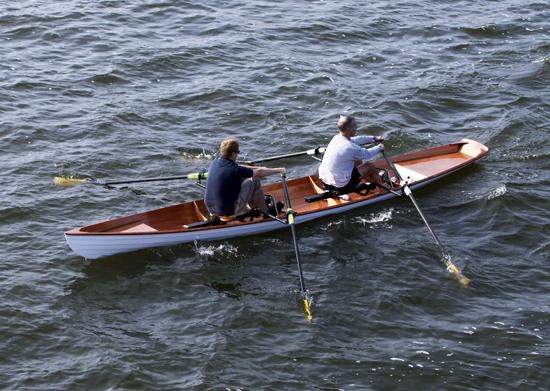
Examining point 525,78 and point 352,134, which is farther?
point 525,78

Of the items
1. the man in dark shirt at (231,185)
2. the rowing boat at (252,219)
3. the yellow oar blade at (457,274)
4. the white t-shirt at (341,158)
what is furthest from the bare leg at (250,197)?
the yellow oar blade at (457,274)

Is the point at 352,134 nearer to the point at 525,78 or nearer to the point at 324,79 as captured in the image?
the point at 324,79

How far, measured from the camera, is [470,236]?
17.5m

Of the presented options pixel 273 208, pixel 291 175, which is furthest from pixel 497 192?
pixel 273 208

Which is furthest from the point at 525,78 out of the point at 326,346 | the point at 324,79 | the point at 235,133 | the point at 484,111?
the point at 326,346

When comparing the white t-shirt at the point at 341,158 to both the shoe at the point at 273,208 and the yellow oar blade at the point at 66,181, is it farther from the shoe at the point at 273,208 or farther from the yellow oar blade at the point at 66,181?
the yellow oar blade at the point at 66,181

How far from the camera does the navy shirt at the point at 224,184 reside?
1644 centimetres

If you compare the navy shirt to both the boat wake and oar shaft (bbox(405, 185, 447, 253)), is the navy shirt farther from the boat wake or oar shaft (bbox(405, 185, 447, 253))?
oar shaft (bbox(405, 185, 447, 253))

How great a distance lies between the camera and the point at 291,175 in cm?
2014

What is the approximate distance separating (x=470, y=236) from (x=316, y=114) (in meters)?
6.86

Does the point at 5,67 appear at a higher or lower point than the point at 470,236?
higher

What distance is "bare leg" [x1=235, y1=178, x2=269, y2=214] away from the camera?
663 inches

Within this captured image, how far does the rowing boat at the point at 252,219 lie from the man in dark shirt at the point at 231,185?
1.04 ft

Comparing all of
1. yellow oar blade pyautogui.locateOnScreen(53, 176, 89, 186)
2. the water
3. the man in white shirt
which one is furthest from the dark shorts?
yellow oar blade pyautogui.locateOnScreen(53, 176, 89, 186)
